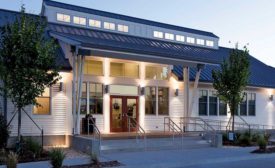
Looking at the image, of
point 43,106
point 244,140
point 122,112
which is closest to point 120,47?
point 43,106

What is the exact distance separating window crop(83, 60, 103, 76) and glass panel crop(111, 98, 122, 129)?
6.35 ft

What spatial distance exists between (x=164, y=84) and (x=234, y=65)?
4.64m

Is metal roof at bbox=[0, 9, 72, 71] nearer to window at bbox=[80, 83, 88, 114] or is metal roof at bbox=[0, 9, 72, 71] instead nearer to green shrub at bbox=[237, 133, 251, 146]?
window at bbox=[80, 83, 88, 114]

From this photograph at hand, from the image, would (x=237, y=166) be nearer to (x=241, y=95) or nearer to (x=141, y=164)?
(x=141, y=164)

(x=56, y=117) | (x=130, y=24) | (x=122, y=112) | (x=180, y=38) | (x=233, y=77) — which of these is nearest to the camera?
(x=56, y=117)

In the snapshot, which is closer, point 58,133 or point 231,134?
point 58,133

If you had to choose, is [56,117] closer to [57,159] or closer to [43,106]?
[43,106]

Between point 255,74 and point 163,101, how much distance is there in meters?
10.7

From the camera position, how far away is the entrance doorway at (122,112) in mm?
24062

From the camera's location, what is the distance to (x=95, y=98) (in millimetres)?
23438

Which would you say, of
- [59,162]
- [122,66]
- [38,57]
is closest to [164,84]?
[122,66]

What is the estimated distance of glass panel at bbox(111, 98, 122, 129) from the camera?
79.1ft

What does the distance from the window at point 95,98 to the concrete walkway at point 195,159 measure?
17.4ft

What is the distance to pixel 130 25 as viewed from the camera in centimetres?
3027
